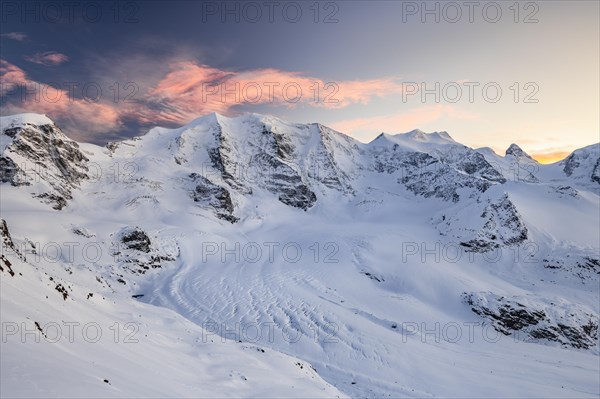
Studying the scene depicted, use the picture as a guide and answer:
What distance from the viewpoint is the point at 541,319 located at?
1532 inches

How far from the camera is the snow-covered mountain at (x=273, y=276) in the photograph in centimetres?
1392

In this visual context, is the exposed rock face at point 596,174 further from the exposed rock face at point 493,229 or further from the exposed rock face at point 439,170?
the exposed rock face at point 493,229

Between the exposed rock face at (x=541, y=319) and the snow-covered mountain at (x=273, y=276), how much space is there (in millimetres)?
196

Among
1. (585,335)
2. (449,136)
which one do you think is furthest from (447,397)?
(449,136)


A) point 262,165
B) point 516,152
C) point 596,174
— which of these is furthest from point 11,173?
point 516,152

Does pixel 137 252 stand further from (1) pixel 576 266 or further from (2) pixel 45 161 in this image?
(1) pixel 576 266

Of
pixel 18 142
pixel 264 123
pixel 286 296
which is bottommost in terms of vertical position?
pixel 286 296

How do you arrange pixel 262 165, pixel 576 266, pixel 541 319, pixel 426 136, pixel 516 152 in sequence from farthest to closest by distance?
pixel 516 152, pixel 426 136, pixel 262 165, pixel 576 266, pixel 541 319

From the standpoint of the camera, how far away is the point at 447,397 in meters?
21.7

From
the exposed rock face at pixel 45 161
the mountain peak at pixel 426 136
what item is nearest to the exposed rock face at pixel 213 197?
the exposed rock face at pixel 45 161

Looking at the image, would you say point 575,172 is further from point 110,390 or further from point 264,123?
point 110,390

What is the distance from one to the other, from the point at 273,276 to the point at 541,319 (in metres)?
33.0

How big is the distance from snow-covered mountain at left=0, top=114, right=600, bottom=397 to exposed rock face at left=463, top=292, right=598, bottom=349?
7.7 inches

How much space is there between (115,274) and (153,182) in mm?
43798
